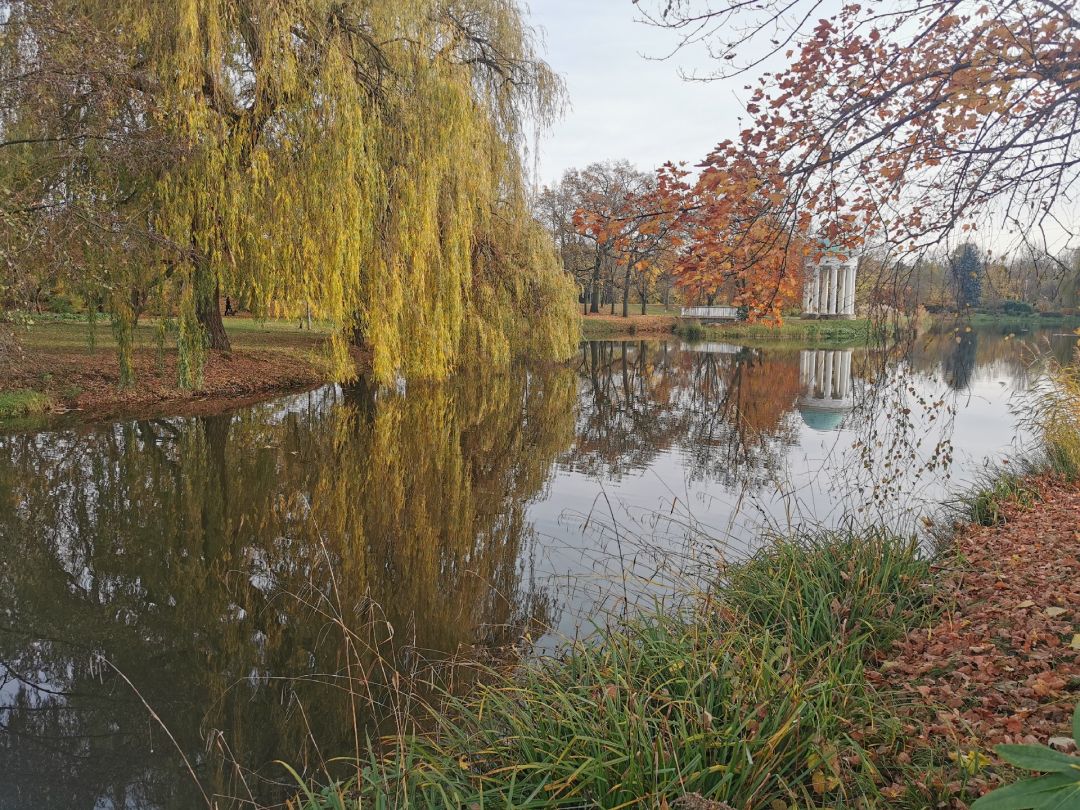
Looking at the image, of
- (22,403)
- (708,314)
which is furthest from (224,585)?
(708,314)

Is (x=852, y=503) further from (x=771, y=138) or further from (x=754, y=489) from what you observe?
(x=771, y=138)

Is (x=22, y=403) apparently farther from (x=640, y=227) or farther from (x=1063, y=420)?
(x=1063, y=420)

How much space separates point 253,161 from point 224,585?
7638 mm

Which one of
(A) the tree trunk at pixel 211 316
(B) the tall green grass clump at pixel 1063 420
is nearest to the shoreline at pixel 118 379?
(A) the tree trunk at pixel 211 316

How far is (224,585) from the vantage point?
4859mm

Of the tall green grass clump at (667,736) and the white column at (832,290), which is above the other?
the white column at (832,290)

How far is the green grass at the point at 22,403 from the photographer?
32.7 ft

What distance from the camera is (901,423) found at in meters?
7.45

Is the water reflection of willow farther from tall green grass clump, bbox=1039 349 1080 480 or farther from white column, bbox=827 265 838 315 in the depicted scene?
white column, bbox=827 265 838 315

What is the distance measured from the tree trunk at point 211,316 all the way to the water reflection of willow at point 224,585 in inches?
100

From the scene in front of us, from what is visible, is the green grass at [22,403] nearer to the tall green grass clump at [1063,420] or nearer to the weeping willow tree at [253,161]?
the weeping willow tree at [253,161]

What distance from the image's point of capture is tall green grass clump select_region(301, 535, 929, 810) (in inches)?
87.8

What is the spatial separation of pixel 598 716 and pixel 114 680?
2640mm

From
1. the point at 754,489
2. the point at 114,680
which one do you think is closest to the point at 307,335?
the point at 754,489
